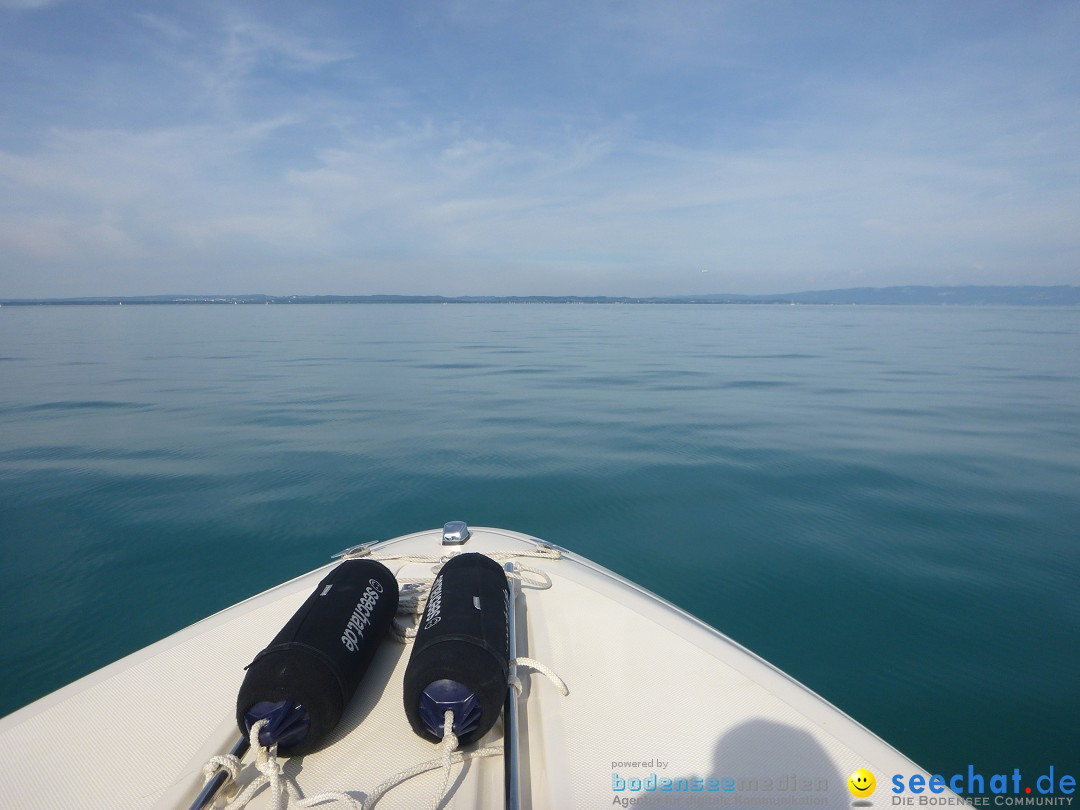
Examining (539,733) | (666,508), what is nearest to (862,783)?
(539,733)

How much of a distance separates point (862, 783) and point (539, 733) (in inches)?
32.7

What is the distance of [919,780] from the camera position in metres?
1.45

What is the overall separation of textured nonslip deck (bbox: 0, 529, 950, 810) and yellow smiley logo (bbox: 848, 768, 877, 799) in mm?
19

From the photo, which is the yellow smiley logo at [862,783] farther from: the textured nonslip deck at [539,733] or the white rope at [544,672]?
Answer: the white rope at [544,672]

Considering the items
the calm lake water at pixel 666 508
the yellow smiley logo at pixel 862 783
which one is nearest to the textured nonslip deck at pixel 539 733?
the yellow smiley logo at pixel 862 783

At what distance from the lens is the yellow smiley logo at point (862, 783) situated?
1.42 meters

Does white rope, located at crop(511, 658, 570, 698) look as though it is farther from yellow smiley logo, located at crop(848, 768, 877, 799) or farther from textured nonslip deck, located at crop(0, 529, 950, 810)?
yellow smiley logo, located at crop(848, 768, 877, 799)

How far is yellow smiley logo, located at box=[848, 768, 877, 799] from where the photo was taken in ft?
4.67

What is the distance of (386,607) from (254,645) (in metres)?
0.54

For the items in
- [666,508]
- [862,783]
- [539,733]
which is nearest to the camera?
[862,783]

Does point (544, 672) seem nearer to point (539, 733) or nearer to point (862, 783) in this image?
point (539, 733)

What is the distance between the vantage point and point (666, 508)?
5055 mm

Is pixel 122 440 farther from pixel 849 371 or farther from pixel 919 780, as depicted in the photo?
pixel 849 371

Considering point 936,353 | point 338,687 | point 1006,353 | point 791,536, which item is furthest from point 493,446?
point 1006,353
